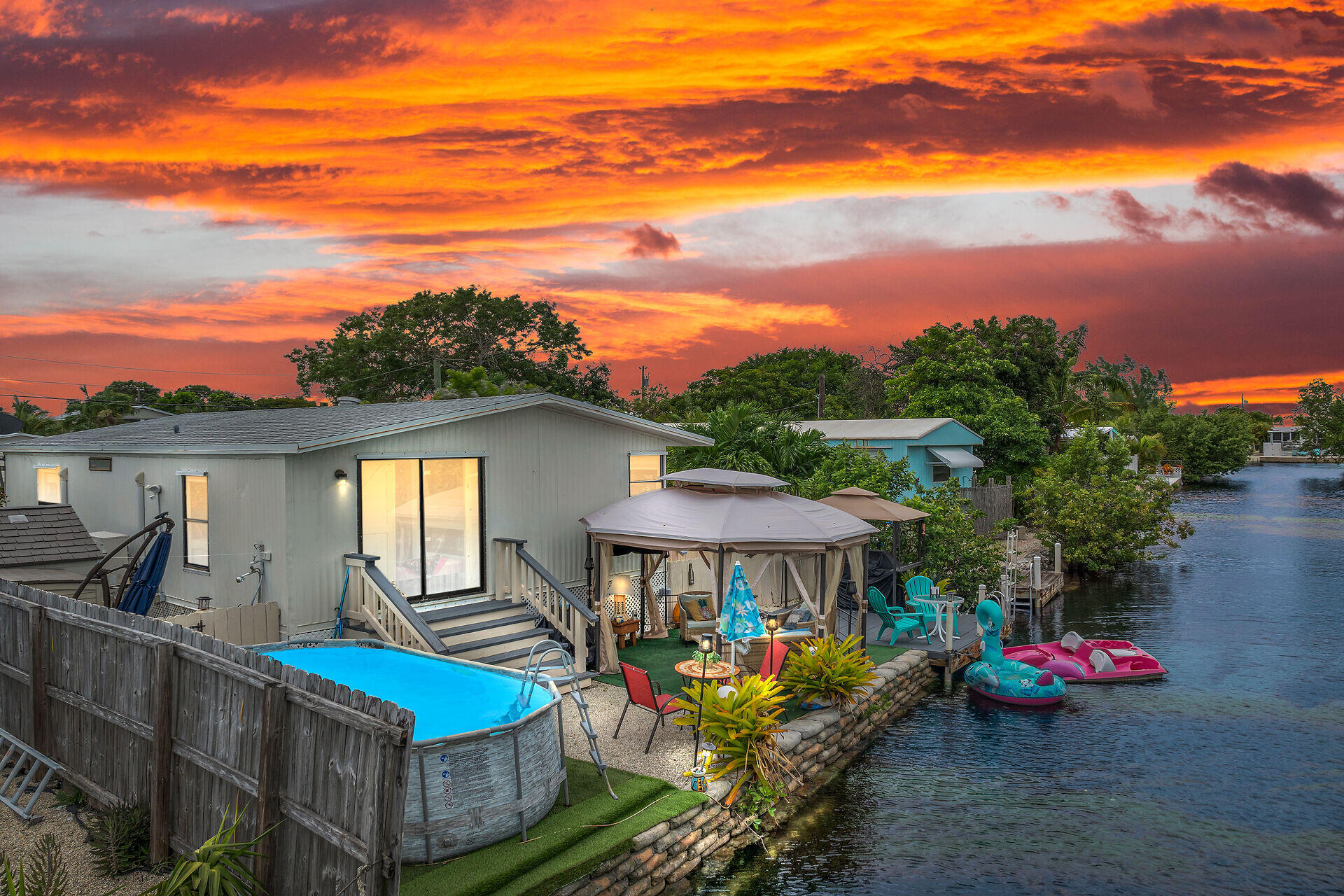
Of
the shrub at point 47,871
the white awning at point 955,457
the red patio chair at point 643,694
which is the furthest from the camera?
the white awning at point 955,457

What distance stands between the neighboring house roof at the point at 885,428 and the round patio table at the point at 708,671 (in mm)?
27039

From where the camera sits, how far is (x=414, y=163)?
23031 mm

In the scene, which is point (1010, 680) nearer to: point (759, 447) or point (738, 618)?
point (738, 618)

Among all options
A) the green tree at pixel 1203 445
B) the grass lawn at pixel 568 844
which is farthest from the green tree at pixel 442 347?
the green tree at pixel 1203 445

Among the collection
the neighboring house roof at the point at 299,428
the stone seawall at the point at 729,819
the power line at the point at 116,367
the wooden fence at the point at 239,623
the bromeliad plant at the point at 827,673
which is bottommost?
the stone seawall at the point at 729,819

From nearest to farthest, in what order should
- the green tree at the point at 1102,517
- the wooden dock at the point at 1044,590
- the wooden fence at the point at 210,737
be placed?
the wooden fence at the point at 210,737 → the wooden dock at the point at 1044,590 → the green tree at the point at 1102,517

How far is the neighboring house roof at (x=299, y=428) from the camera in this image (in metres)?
12.4

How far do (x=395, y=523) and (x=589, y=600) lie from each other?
4400 mm

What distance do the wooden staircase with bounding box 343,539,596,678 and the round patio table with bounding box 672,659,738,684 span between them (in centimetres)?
217

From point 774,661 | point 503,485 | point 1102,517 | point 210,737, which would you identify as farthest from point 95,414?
point 1102,517

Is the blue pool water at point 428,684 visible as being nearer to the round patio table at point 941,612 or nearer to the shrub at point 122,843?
the shrub at point 122,843

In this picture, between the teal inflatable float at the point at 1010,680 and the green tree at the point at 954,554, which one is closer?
the teal inflatable float at the point at 1010,680

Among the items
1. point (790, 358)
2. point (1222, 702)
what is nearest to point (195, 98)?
point (1222, 702)

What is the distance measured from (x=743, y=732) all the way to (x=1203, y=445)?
95446 millimetres
